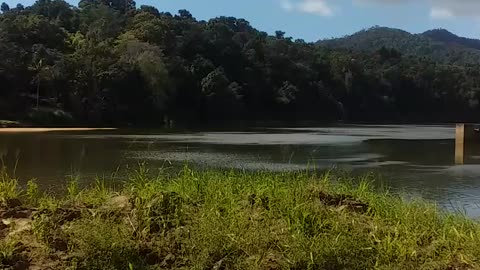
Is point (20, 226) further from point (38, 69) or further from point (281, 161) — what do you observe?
point (38, 69)

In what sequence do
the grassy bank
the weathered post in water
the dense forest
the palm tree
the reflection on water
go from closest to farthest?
the grassy bank, the reflection on water, the weathered post in water, the palm tree, the dense forest

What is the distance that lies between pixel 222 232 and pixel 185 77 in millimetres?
72832

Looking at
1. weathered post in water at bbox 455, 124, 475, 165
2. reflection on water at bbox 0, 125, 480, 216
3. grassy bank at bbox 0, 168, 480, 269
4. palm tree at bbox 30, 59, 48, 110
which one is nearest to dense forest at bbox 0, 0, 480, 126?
palm tree at bbox 30, 59, 48, 110

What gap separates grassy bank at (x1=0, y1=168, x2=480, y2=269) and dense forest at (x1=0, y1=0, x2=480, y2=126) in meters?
55.6

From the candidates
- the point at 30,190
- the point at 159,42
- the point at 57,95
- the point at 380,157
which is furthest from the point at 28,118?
the point at 30,190

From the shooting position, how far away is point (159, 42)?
80375mm

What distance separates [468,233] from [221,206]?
224cm

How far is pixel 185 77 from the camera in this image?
77125mm

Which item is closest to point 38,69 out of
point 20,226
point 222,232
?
point 20,226

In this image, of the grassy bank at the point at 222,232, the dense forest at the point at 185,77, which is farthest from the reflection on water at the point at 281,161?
the dense forest at the point at 185,77

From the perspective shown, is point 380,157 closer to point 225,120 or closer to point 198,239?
point 198,239

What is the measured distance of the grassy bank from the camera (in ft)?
15.4

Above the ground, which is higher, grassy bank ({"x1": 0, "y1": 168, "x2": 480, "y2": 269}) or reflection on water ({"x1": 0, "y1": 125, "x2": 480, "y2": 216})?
grassy bank ({"x1": 0, "y1": 168, "x2": 480, "y2": 269})

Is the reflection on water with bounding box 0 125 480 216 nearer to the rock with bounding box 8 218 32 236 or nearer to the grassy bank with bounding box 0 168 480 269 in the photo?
the grassy bank with bounding box 0 168 480 269
